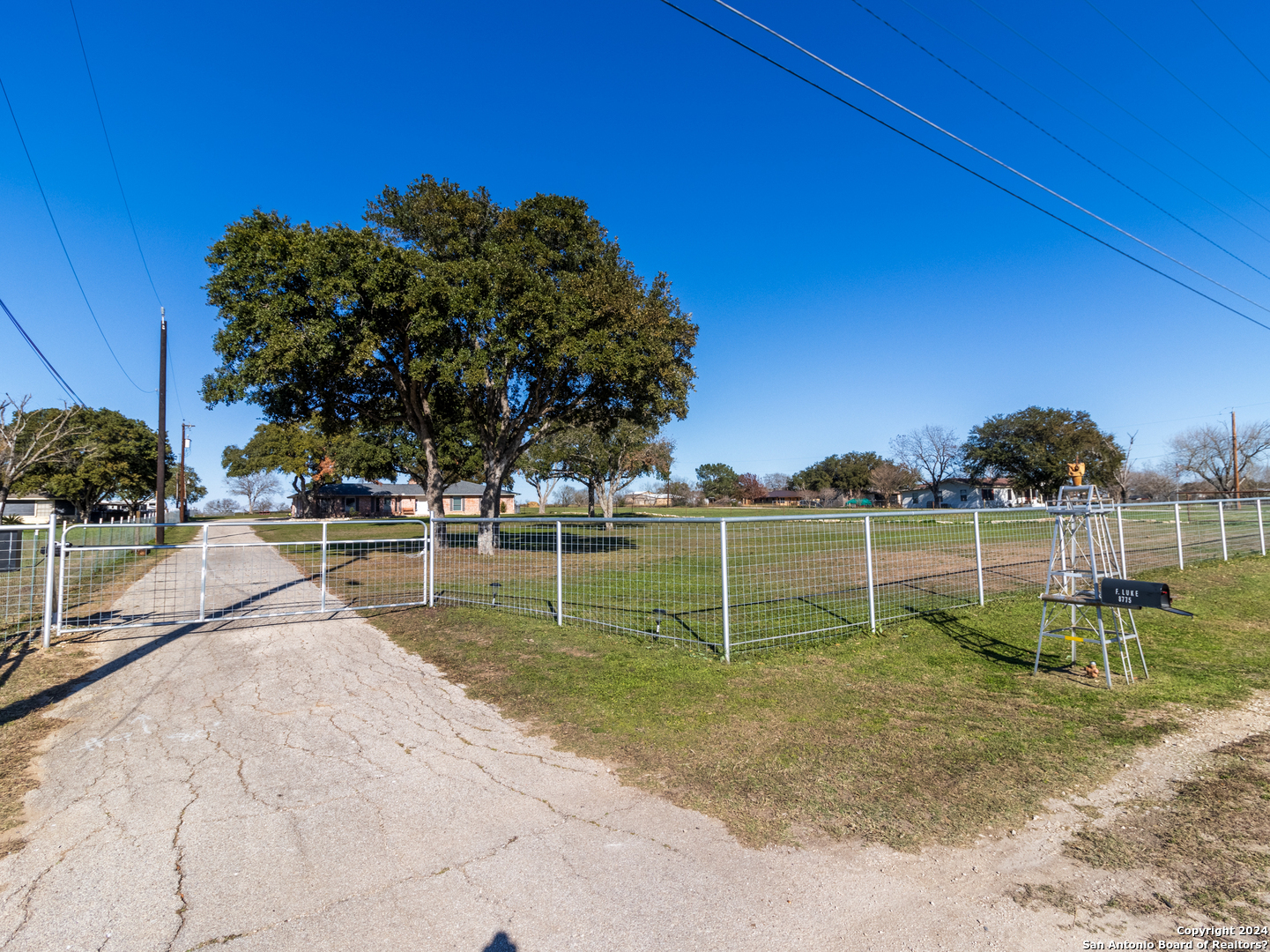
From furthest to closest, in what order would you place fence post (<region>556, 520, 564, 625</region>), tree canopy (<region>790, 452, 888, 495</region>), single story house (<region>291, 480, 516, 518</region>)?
tree canopy (<region>790, 452, 888, 495</region>) < single story house (<region>291, 480, 516, 518</region>) < fence post (<region>556, 520, 564, 625</region>)

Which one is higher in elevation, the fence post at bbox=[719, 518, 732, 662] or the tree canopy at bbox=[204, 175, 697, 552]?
the tree canopy at bbox=[204, 175, 697, 552]

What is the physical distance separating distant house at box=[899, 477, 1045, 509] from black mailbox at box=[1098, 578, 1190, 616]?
64.1m

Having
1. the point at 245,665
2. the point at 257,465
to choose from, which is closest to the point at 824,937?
the point at 245,665

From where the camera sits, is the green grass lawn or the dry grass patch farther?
the green grass lawn

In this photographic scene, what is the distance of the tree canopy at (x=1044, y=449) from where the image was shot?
162 ft

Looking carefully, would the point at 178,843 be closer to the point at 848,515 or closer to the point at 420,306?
the point at 848,515

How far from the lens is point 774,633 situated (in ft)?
25.3

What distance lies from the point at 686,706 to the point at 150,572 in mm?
16873

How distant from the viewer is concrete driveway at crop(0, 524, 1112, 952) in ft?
7.93

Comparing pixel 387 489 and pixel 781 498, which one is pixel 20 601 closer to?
pixel 387 489

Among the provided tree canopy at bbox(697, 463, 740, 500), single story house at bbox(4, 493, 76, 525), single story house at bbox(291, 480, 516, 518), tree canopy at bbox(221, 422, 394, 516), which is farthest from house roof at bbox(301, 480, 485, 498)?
tree canopy at bbox(697, 463, 740, 500)

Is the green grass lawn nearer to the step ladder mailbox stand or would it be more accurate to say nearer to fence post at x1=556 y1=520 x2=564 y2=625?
fence post at x1=556 y1=520 x2=564 y2=625

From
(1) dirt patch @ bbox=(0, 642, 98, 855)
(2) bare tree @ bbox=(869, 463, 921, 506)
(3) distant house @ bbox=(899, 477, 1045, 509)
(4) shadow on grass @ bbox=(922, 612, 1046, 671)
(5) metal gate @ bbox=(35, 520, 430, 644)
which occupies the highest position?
(2) bare tree @ bbox=(869, 463, 921, 506)

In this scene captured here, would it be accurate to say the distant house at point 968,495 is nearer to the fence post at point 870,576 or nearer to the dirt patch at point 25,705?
the fence post at point 870,576
